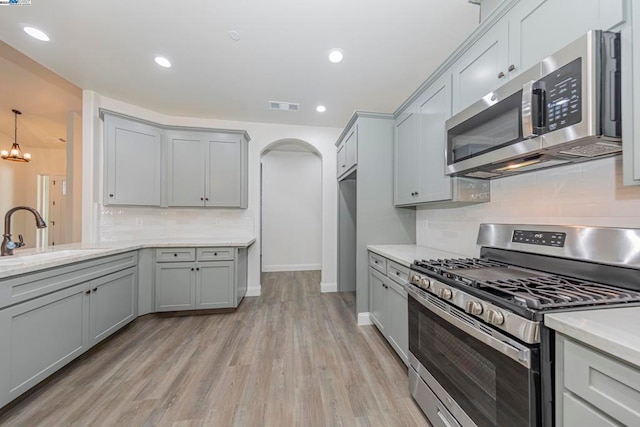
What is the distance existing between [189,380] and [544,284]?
7.84ft

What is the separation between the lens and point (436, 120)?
6.75ft

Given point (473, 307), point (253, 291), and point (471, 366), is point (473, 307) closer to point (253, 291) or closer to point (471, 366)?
point (471, 366)

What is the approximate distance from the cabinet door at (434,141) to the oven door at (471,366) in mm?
903

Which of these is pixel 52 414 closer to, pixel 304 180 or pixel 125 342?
pixel 125 342

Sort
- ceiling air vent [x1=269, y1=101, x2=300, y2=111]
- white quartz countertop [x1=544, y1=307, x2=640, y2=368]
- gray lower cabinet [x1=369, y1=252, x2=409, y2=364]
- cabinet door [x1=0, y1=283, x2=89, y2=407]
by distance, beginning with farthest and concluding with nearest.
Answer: ceiling air vent [x1=269, y1=101, x2=300, y2=111]
gray lower cabinet [x1=369, y1=252, x2=409, y2=364]
cabinet door [x1=0, y1=283, x2=89, y2=407]
white quartz countertop [x1=544, y1=307, x2=640, y2=368]

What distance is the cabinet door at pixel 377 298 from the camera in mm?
2393

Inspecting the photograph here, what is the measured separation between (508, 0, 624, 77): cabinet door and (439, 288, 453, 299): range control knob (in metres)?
1.24

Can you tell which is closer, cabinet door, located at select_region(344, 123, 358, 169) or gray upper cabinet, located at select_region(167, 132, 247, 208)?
cabinet door, located at select_region(344, 123, 358, 169)

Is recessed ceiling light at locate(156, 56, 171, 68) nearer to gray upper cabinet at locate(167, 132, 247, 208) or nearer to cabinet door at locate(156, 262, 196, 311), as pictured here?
gray upper cabinet at locate(167, 132, 247, 208)

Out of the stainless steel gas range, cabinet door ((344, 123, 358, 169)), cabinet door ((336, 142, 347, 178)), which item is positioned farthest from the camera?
cabinet door ((336, 142, 347, 178))

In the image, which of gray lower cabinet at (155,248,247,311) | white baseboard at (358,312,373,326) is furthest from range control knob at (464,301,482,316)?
gray lower cabinet at (155,248,247,311)

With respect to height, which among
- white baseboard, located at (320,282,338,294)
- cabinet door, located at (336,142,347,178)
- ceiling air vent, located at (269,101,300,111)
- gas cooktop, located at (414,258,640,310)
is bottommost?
white baseboard, located at (320,282,338,294)

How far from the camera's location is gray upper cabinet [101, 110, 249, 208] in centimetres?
311

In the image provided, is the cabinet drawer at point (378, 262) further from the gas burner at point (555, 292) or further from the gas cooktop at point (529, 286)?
the gas burner at point (555, 292)
